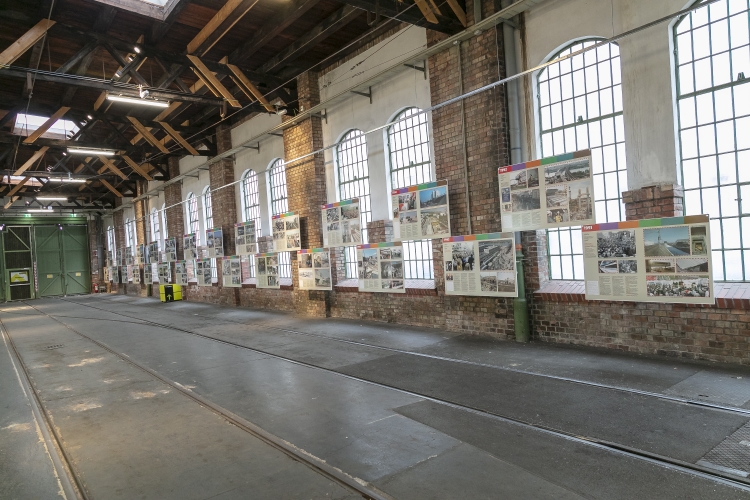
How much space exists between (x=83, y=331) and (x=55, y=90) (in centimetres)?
732

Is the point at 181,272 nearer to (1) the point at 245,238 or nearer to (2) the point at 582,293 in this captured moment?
(1) the point at 245,238

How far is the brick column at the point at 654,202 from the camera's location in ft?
20.4

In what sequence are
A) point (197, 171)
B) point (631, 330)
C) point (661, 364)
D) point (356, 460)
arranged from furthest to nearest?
1. point (197, 171)
2. point (631, 330)
3. point (661, 364)
4. point (356, 460)

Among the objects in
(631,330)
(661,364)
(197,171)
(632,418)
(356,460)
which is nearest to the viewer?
(356,460)

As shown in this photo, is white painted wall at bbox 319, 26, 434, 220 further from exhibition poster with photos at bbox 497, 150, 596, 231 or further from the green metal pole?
the green metal pole

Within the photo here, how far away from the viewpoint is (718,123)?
6.07m

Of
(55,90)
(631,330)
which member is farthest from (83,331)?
(631,330)

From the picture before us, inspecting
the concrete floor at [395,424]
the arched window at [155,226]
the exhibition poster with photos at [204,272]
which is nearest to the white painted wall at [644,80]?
the concrete floor at [395,424]

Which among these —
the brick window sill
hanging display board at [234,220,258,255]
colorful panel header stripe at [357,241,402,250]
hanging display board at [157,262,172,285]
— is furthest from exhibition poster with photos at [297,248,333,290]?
hanging display board at [157,262,172,285]

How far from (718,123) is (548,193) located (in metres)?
2.29

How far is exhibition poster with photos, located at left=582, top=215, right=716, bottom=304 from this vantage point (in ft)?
18.9

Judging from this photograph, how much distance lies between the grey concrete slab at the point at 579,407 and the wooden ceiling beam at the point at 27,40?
9582 mm

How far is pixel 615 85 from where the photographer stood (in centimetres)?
699

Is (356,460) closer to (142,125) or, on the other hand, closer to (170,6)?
(170,6)
